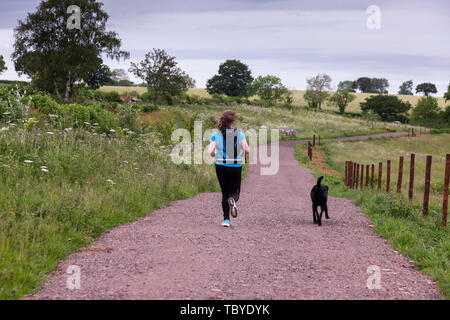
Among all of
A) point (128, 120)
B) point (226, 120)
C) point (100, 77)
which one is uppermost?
point (100, 77)

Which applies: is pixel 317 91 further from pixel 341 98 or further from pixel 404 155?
pixel 404 155

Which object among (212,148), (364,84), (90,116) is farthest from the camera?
(364,84)

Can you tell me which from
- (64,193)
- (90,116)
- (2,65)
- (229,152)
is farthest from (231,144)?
(2,65)

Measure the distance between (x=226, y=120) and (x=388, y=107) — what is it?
106211 millimetres

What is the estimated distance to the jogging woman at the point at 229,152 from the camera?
7.84m

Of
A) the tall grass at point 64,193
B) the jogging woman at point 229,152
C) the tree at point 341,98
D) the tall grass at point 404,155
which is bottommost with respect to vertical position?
the tall grass at point 404,155

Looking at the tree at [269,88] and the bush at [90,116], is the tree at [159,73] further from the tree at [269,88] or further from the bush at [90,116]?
Answer: the tree at [269,88]

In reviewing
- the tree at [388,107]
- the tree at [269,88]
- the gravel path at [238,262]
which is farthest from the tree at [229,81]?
the gravel path at [238,262]

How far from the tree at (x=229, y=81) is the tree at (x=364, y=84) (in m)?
76.3

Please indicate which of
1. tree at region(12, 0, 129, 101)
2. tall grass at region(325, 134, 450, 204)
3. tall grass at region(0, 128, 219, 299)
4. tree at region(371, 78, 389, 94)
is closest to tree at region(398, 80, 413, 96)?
tree at region(371, 78, 389, 94)

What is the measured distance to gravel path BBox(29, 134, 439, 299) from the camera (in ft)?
15.3

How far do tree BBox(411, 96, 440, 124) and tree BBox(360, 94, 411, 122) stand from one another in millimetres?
4177

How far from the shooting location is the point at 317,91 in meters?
112
